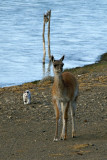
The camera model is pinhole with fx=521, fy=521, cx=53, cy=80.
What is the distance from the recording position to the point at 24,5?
87875 mm

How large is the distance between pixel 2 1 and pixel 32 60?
2316 inches

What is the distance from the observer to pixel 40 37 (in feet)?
171

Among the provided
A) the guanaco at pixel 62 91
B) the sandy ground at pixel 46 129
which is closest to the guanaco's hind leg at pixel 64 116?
the guanaco at pixel 62 91

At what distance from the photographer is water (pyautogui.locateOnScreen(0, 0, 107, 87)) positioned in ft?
114

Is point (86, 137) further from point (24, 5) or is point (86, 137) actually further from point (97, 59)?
point (24, 5)

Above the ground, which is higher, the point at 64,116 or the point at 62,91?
the point at 62,91

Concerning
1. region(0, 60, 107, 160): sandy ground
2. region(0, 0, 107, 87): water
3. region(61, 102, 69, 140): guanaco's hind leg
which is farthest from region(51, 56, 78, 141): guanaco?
region(0, 0, 107, 87): water

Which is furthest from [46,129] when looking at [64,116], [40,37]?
[40,37]

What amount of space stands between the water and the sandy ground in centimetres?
1339

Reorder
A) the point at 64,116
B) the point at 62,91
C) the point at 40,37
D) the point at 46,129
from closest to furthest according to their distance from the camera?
the point at 62,91
the point at 64,116
the point at 46,129
the point at 40,37

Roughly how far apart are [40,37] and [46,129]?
40645 mm

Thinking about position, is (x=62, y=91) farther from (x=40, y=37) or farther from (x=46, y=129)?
(x=40, y=37)

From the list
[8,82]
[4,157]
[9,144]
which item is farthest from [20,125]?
[8,82]

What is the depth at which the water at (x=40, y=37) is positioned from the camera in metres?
34.9
